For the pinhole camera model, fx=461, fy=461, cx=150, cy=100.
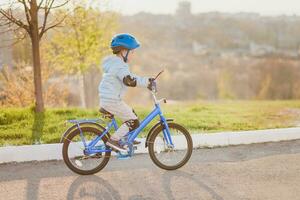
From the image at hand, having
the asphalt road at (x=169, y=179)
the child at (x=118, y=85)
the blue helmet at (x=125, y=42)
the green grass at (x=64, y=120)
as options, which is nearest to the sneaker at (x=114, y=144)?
the child at (x=118, y=85)

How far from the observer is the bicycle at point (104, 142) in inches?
222

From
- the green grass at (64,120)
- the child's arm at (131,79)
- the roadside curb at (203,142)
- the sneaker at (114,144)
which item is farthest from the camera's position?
the green grass at (64,120)

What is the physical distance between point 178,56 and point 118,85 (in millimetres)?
79460

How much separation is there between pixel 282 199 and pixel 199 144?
2435mm

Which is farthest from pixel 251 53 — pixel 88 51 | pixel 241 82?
pixel 88 51

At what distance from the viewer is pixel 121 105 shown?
551 cm

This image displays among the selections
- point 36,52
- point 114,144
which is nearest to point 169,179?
point 114,144

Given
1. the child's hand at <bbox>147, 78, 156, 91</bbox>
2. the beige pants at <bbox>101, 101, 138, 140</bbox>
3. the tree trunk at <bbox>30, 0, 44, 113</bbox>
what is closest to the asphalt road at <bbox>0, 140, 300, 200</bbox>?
the beige pants at <bbox>101, 101, 138, 140</bbox>

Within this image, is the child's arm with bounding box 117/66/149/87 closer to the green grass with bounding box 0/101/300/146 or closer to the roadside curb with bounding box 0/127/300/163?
the roadside curb with bounding box 0/127/300/163

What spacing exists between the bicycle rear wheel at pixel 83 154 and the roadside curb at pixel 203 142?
65 centimetres

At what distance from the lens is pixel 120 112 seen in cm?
554

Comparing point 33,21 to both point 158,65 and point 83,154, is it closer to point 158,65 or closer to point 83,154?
point 83,154

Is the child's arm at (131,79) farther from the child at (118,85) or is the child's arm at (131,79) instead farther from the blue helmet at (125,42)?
the blue helmet at (125,42)

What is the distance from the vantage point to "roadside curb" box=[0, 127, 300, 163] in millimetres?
6195
